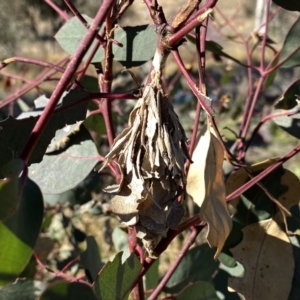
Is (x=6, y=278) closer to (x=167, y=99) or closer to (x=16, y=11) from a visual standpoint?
(x=167, y=99)

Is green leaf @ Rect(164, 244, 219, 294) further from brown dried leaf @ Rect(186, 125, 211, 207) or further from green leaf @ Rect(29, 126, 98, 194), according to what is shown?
brown dried leaf @ Rect(186, 125, 211, 207)

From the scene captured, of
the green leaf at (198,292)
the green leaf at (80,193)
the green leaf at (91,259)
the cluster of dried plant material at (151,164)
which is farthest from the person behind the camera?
the green leaf at (80,193)

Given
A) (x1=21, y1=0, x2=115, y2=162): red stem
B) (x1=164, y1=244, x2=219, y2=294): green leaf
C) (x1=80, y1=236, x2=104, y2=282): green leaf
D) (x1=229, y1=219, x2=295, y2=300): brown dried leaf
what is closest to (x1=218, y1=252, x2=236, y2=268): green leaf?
(x1=229, y1=219, x2=295, y2=300): brown dried leaf

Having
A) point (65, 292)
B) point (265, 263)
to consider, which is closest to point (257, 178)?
point (265, 263)

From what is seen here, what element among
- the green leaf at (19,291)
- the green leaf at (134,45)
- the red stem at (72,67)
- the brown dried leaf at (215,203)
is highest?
the red stem at (72,67)

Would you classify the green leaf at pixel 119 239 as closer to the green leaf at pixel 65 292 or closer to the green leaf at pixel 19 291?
the green leaf at pixel 19 291

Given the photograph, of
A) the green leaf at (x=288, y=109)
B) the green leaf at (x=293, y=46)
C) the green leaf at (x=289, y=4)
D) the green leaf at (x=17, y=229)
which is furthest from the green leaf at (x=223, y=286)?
the green leaf at (x=17, y=229)

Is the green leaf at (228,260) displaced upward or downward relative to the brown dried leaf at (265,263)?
downward
